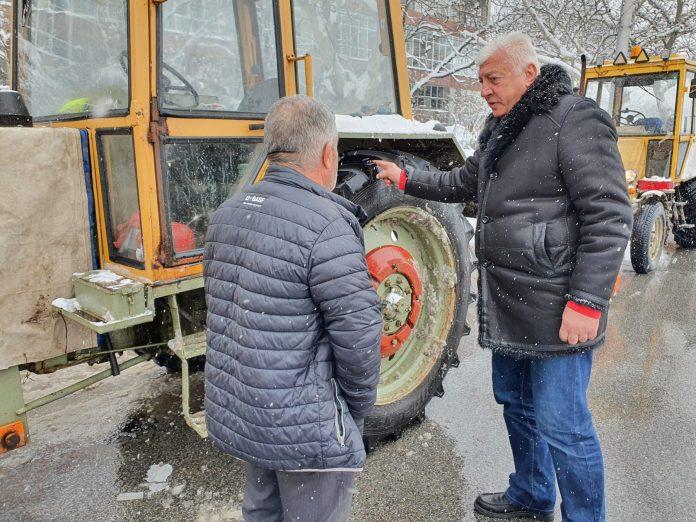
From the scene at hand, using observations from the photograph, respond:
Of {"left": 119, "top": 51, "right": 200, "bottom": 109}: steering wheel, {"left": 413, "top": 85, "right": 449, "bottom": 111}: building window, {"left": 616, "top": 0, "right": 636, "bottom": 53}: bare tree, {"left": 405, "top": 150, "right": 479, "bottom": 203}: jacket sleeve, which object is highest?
{"left": 616, "top": 0, "right": 636, "bottom": 53}: bare tree

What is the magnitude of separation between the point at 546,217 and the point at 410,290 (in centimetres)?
105

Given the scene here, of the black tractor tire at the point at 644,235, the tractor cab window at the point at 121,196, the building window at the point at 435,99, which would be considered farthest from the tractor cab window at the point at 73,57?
the building window at the point at 435,99

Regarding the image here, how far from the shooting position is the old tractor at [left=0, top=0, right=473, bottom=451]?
6.60ft

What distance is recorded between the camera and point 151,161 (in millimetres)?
2039

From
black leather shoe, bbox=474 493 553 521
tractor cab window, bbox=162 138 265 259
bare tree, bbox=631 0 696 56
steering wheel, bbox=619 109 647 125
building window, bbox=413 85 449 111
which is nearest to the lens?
tractor cab window, bbox=162 138 265 259

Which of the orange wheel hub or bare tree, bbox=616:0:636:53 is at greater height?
bare tree, bbox=616:0:636:53

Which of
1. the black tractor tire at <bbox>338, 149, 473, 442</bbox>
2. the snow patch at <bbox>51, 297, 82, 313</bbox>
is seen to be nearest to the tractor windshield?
the black tractor tire at <bbox>338, 149, 473, 442</bbox>

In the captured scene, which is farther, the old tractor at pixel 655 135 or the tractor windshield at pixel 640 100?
the tractor windshield at pixel 640 100

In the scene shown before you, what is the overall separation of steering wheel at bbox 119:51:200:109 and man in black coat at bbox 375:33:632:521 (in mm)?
1141

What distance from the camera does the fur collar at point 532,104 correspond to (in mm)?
1877

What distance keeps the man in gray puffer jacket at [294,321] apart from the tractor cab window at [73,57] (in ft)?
3.10

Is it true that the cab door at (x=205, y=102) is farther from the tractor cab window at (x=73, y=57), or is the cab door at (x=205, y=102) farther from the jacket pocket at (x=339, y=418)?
the jacket pocket at (x=339, y=418)

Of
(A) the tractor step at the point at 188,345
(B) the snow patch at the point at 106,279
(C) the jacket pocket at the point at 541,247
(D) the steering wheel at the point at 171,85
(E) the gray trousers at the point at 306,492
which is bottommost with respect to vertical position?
(E) the gray trousers at the point at 306,492

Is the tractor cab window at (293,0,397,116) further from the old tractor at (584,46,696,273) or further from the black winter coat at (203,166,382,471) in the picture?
the old tractor at (584,46,696,273)
